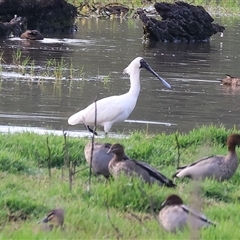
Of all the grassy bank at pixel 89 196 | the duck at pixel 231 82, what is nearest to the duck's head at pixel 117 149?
the grassy bank at pixel 89 196

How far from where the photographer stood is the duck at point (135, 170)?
7.09 m

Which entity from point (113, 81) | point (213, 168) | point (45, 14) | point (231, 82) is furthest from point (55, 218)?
point (45, 14)

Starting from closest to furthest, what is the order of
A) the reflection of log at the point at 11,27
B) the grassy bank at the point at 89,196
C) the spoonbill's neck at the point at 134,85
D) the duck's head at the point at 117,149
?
the grassy bank at the point at 89,196 < the duck's head at the point at 117,149 < the spoonbill's neck at the point at 134,85 < the reflection of log at the point at 11,27

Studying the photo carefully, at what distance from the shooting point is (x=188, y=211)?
18.8 feet

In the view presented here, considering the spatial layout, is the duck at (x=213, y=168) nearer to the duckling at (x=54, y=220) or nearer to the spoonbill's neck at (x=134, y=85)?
the duckling at (x=54, y=220)

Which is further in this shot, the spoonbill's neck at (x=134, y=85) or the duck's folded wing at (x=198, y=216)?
the spoonbill's neck at (x=134, y=85)

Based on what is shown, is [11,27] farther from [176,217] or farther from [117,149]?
[176,217]

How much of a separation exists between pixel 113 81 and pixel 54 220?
15125 mm

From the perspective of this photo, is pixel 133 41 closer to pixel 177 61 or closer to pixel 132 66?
pixel 177 61

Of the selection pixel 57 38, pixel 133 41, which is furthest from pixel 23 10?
pixel 133 41

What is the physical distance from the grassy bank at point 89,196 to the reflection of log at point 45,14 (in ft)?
90.6

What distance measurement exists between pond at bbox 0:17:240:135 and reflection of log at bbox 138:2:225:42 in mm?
870

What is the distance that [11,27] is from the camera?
32625 millimetres

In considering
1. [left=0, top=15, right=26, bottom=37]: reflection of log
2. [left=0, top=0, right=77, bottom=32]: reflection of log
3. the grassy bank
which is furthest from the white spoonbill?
[left=0, top=0, right=77, bottom=32]: reflection of log
